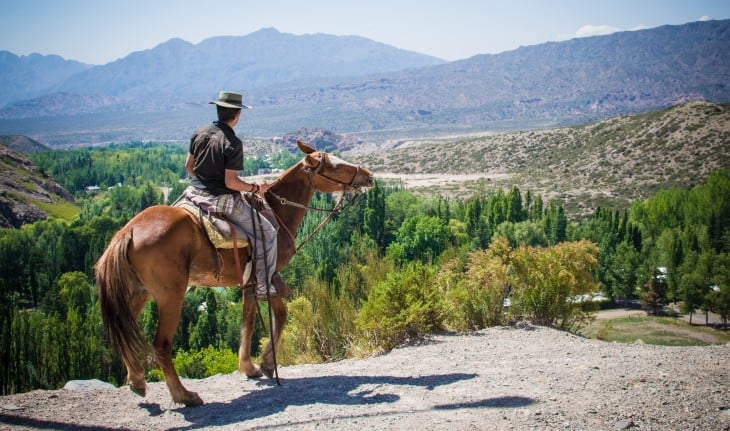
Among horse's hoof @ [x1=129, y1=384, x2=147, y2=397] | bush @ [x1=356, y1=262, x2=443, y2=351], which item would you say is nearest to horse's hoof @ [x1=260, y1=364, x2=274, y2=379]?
horse's hoof @ [x1=129, y1=384, x2=147, y2=397]

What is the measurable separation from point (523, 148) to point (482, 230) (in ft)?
277

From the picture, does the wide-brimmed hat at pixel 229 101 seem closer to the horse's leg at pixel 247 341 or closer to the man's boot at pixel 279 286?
the man's boot at pixel 279 286

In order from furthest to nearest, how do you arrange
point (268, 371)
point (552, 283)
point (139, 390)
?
1. point (552, 283)
2. point (268, 371)
3. point (139, 390)

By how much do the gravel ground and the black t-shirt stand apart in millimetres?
3100

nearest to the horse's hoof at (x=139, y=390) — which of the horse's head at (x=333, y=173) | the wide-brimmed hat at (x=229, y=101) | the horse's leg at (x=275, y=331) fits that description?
the horse's leg at (x=275, y=331)

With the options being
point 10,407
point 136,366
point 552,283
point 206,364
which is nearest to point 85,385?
point 10,407

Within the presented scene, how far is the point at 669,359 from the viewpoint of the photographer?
29.3 feet

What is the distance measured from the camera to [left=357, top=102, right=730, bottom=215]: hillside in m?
98.8

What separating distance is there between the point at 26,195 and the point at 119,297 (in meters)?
132

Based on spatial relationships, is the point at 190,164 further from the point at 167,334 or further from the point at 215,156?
the point at 167,334

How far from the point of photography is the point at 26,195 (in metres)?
121

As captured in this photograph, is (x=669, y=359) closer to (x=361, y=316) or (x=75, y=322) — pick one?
(x=361, y=316)

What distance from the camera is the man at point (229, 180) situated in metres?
8.01

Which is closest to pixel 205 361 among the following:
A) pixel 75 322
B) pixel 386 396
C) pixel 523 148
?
pixel 75 322
